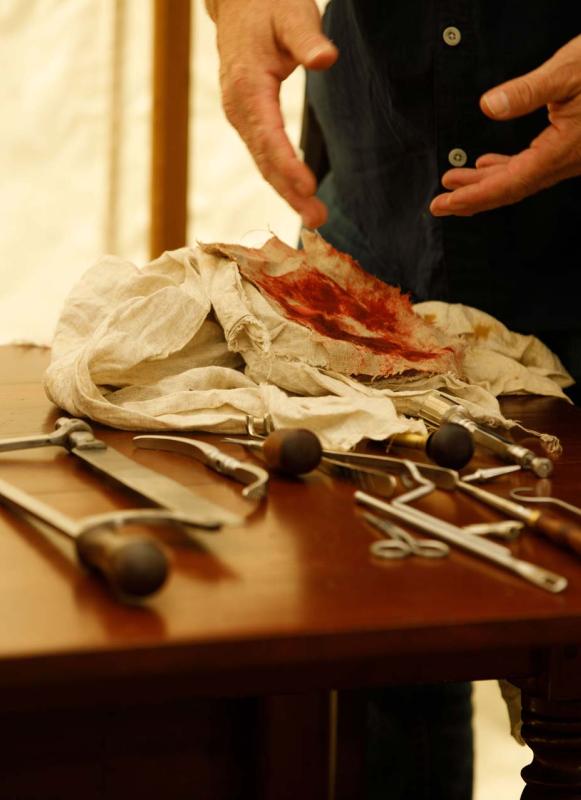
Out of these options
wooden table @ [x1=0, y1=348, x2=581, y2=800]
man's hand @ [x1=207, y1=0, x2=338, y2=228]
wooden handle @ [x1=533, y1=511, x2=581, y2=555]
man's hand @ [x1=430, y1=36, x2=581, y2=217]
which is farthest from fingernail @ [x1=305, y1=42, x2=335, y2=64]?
wooden handle @ [x1=533, y1=511, x2=581, y2=555]

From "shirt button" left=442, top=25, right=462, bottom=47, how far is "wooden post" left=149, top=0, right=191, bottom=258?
1.34 meters

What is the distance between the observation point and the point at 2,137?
7.64 feet

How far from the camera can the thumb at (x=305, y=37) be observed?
0.88 m

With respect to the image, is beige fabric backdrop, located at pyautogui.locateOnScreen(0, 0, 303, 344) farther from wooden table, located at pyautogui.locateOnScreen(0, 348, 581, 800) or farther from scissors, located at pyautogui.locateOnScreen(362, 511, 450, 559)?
scissors, located at pyautogui.locateOnScreen(362, 511, 450, 559)

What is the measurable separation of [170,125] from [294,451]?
1.84m

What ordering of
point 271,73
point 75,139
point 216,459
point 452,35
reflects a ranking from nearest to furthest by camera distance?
point 216,459
point 271,73
point 452,35
point 75,139

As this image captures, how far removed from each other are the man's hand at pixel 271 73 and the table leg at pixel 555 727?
484 mm

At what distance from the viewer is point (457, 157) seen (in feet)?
3.72

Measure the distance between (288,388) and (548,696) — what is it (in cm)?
36

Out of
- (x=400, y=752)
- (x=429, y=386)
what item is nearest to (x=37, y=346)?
(x=429, y=386)

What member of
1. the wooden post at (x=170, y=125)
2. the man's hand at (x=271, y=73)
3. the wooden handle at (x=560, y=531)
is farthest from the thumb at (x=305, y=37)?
the wooden post at (x=170, y=125)

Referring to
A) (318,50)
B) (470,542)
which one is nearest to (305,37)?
(318,50)

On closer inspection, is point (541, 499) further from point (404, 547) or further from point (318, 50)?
point (318, 50)

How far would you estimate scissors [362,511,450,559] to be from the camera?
550 mm
